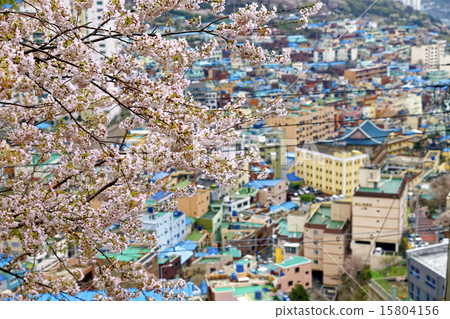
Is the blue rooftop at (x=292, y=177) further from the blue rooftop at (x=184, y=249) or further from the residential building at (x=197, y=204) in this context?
the blue rooftop at (x=184, y=249)

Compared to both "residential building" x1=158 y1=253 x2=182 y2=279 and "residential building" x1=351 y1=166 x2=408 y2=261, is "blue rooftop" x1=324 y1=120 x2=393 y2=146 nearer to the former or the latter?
"residential building" x1=351 y1=166 x2=408 y2=261

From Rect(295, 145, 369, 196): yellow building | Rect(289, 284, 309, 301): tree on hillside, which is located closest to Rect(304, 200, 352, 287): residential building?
Rect(295, 145, 369, 196): yellow building

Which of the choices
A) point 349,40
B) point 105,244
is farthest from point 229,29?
point 349,40

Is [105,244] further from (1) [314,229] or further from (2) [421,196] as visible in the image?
(2) [421,196]

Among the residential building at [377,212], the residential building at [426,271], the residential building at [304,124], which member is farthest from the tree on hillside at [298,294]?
the residential building at [304,124]

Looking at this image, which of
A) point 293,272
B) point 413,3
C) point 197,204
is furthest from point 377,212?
point 413,3
